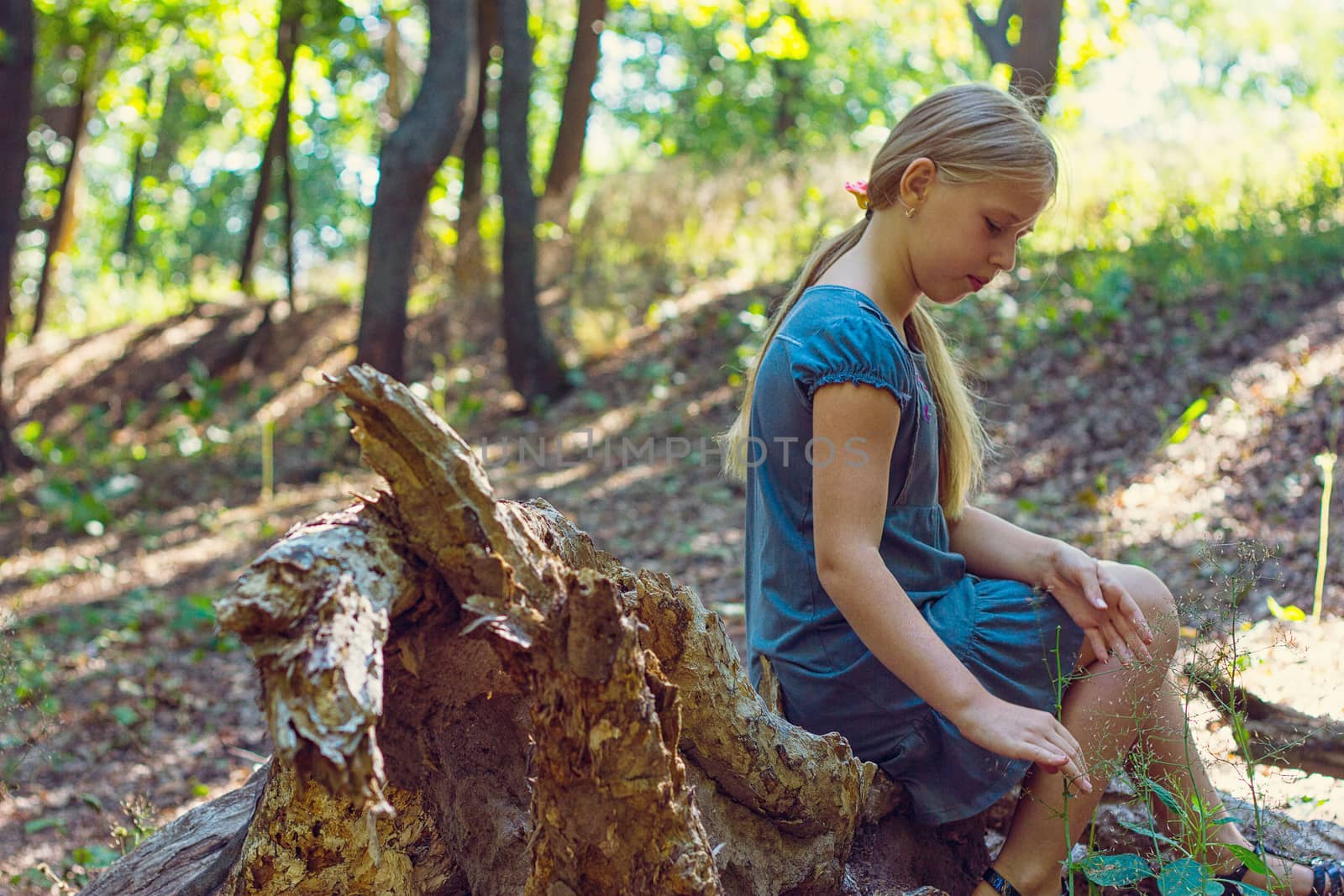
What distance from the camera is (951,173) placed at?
204cm

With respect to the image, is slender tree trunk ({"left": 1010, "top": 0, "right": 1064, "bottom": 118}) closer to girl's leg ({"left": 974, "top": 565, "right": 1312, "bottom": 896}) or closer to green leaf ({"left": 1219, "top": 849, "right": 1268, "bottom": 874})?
girl's leg ({"left": 974, "top": 565, "right": 1312, "bottom": 896})

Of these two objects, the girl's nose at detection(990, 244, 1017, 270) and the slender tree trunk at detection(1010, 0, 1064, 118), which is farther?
the slender tree trunk at detection(1010, 0, 1064, 118)

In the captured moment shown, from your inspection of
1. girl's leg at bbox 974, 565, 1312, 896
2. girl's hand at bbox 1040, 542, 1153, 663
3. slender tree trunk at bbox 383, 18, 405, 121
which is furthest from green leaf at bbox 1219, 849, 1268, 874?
slender tree trunk at bbox 383, 18, 405, 121

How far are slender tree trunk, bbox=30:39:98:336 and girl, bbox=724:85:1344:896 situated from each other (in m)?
13.9

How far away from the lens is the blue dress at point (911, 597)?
2.00 metres

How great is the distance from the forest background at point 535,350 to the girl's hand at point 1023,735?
30cm

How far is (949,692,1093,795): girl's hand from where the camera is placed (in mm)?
1714

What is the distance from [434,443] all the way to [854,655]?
110 cm

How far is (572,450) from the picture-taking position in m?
7.86

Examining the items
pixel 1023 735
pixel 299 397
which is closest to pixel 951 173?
pixel 1023 735

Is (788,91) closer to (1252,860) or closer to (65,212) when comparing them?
(65,212)

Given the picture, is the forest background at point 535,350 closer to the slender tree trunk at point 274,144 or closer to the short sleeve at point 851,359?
the slender tree trunk at point 274,144

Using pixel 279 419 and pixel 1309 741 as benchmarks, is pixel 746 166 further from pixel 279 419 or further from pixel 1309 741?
pixel 1309 741

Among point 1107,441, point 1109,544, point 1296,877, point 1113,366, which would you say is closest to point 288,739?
point 1296,877
